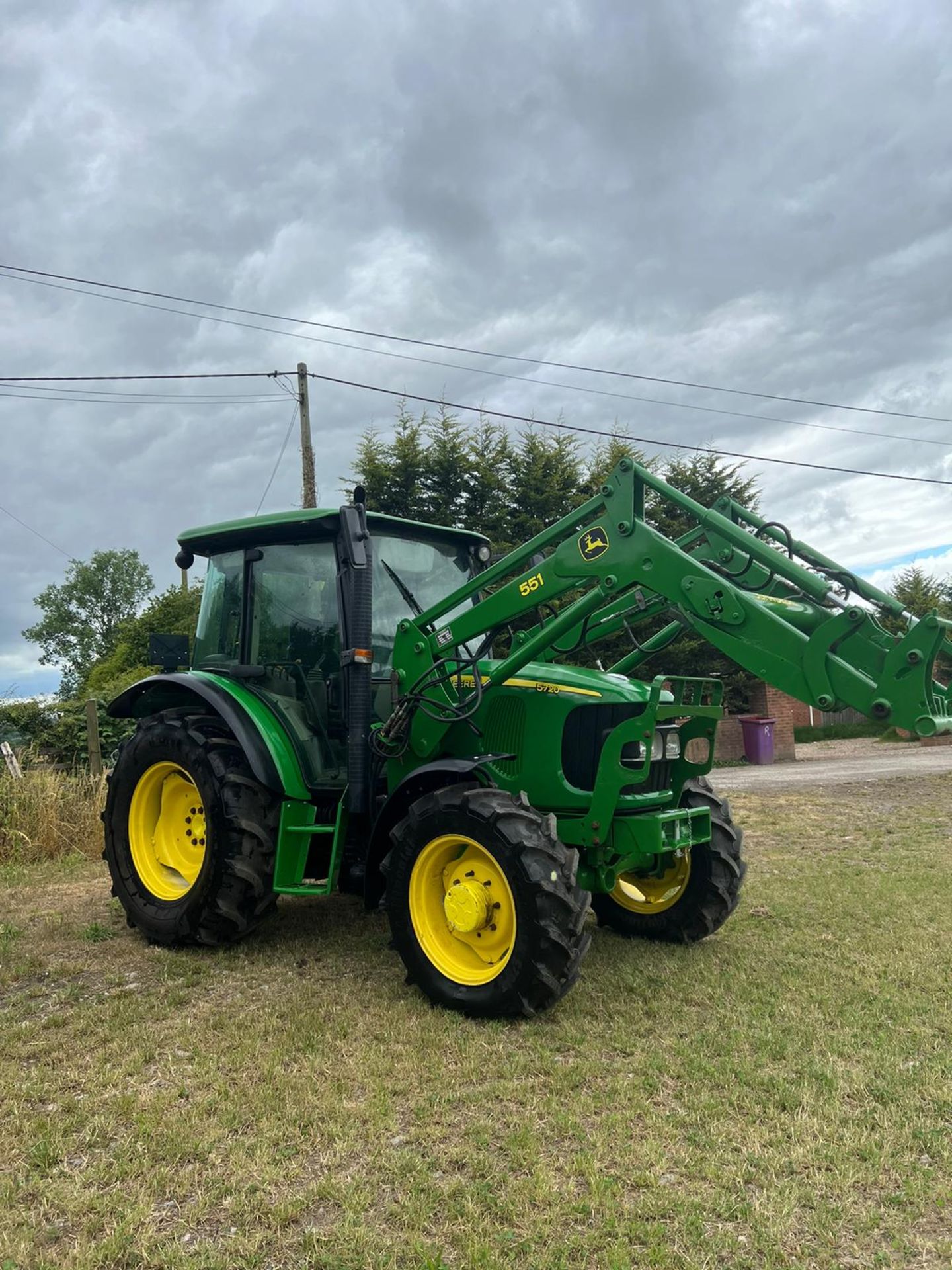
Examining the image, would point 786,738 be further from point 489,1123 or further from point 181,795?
point 489,1123

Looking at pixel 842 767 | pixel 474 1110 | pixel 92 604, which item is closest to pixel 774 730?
pixel 842 767

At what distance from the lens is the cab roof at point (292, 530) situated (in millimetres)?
5410

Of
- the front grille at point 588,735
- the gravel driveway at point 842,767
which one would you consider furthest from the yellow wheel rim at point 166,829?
the gravel driveway at point 842,767

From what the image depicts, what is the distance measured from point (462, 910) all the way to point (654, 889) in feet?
5.72

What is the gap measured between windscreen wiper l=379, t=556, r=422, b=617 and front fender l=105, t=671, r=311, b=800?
3.40ft

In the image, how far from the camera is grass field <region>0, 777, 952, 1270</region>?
2.61m

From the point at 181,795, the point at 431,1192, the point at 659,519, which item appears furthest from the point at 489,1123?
the point at 659,519

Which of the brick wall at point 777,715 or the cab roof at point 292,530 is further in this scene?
the brick wall at point 777,715

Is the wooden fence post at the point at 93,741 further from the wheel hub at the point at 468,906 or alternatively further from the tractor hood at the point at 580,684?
the wheel hub at the point at 468,906

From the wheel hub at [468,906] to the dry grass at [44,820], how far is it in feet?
18.8

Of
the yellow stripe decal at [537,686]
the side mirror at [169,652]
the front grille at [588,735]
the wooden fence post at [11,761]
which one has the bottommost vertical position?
the wooden fence post at [11,761]

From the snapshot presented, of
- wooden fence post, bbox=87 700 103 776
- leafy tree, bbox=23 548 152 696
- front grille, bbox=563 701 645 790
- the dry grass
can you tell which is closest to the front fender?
front grille, bbox=563 701 645 790

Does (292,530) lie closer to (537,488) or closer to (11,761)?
(11,761)

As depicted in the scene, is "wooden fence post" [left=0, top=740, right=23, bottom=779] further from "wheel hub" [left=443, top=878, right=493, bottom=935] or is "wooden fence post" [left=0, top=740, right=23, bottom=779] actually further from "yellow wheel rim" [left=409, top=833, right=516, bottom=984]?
"wheel hub" [left=443, top=878, right=493, bottom=935]
